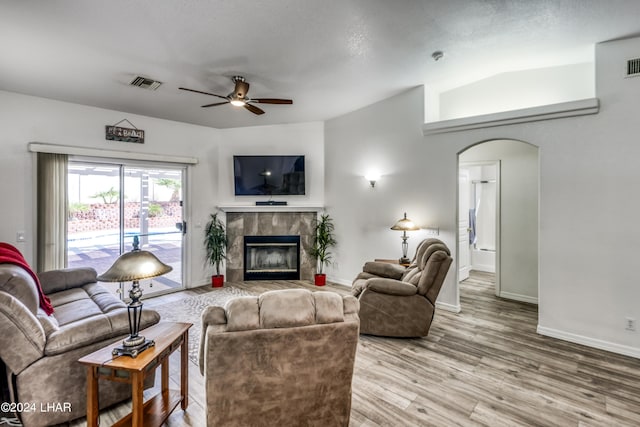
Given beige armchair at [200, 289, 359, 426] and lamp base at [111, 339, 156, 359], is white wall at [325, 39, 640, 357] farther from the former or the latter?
lamp base at [111, 339, 156, 359]

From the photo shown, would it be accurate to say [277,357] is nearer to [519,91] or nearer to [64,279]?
[64,279]

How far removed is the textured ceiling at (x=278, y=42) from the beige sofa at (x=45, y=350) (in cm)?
203

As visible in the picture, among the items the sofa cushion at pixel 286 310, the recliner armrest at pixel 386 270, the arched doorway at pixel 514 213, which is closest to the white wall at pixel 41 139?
the recliner armrest at pixel 386 270

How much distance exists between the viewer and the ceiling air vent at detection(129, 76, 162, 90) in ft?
11.5

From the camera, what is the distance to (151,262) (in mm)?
1924

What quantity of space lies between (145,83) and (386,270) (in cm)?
387

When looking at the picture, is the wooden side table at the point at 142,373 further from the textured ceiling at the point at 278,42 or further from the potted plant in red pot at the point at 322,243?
the potted plant in red pot at the point at 322,243

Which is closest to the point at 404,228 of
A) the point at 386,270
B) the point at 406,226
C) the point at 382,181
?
the point at 406,226

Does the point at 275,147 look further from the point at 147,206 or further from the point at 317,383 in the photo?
the point at 317,383

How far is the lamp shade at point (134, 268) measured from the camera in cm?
181

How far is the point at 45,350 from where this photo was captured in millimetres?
1950

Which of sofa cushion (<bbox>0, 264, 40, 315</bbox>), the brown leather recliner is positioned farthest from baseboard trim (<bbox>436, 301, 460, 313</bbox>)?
sofa cushion (<bbox>0, 264, 40, 315</bbox>)

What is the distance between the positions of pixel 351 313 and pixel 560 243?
3.11 meters

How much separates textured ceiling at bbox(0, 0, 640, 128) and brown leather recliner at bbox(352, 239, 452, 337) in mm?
2300
